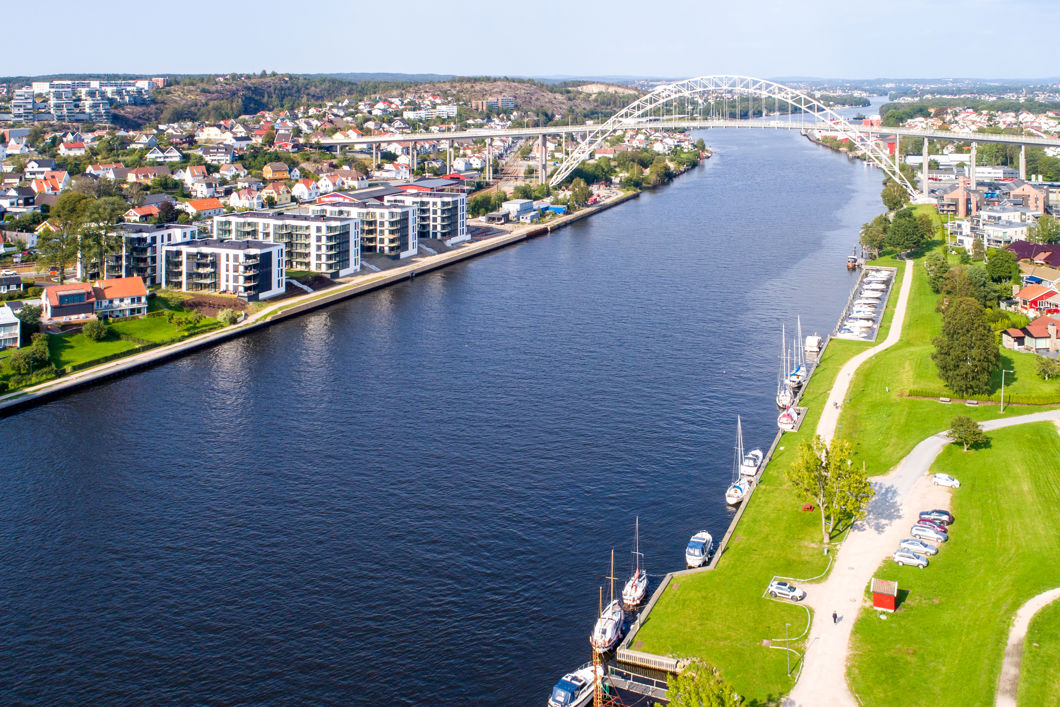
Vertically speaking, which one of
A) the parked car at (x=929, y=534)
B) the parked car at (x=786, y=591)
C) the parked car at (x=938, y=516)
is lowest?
the parked car at (x=786, y=591)

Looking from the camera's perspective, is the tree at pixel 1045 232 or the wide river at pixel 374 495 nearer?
the wide river at pixel 374 495

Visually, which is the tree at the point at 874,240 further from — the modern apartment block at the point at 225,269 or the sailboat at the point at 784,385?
the modern apartment block at the point at 225,269

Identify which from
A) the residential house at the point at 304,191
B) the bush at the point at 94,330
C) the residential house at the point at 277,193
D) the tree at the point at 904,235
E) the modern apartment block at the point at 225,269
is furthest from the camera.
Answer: the residential house at the point at 304,191

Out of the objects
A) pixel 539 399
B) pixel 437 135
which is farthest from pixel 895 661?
pixel 437 135

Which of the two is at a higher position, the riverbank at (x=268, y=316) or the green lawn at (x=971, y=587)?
the riverbank at (x=268, y=316)

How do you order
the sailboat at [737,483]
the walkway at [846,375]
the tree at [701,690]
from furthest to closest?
the walkway at [846,375] < the sailboat at [737,483] < the tree at [701,690]

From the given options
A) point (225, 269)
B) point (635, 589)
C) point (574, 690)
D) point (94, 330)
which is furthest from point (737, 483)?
point (225, 269)

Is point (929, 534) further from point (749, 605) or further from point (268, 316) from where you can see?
point (268, 316)

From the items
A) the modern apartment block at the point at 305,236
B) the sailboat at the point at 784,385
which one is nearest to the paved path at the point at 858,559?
the sailboat at the point at 784,385
